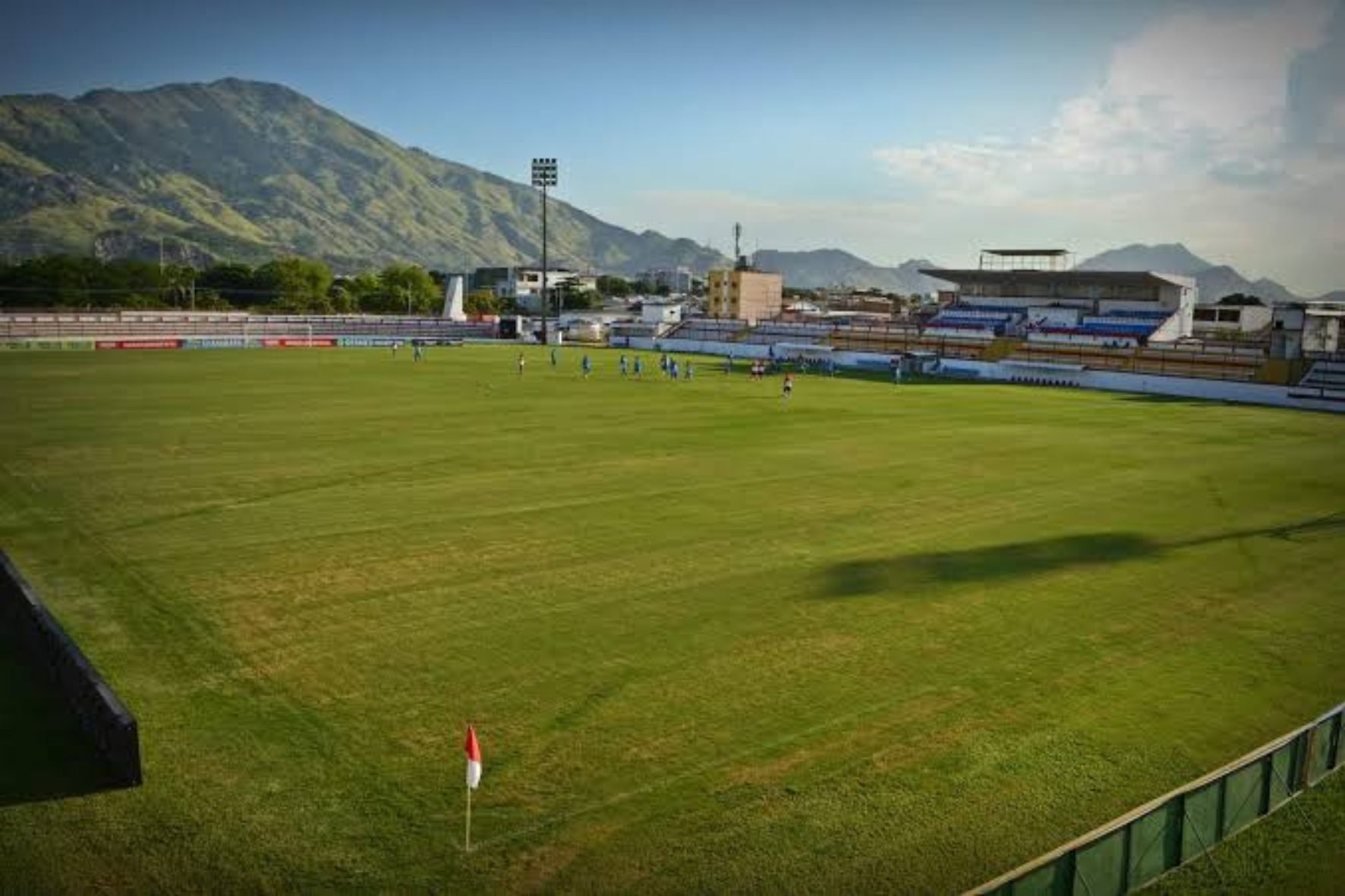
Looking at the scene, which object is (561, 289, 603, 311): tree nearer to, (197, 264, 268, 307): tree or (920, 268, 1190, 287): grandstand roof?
(197, 264, 268, 307): tree

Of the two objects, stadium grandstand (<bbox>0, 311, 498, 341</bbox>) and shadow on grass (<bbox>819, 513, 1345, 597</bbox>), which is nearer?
shadow on grass (<bbox>819, 513, 1345, 597</bbox>)

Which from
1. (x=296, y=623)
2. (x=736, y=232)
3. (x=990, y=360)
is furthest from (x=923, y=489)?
(x=736, y=232)

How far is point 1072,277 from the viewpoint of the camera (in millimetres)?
81750

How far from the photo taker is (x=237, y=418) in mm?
34188

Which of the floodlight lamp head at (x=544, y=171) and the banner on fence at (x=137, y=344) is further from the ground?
the floodlight lamp head at (x=544, y=171)

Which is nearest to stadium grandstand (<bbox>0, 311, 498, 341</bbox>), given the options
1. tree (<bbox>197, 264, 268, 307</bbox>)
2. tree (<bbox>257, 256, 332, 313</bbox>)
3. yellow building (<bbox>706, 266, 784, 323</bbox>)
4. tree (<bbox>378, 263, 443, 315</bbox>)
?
tree (<bbox>257, 256, 332, 313</bbox>)

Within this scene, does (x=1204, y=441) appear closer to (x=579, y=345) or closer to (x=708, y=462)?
(x=708, y=462)

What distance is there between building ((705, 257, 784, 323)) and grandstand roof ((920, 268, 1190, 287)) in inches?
1268

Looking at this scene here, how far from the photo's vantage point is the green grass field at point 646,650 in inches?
322

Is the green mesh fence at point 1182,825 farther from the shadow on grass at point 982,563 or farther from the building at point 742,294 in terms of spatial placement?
the building at point 742,294

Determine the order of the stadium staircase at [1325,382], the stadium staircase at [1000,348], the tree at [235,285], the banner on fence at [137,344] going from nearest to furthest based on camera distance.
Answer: the stadium staircase at [1325,382]
the banner on fence at [137,344]
the stadium staircase at [1000,348]
the tree at [235,285]

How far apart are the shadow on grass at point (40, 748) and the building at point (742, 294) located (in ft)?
374

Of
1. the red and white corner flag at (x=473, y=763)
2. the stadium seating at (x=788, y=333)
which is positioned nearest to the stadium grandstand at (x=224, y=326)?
the stadium seating at (x=788, y=333)

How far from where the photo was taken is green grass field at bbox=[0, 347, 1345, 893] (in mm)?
8180
